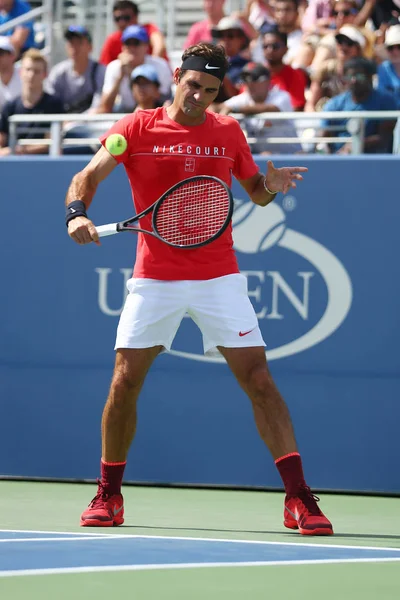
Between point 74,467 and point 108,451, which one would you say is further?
point 74,467

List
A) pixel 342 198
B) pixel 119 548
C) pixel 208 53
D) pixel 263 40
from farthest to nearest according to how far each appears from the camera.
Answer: pixel 263 40 < pixel 342 198 < pixel 208 53 < pixel 119 548

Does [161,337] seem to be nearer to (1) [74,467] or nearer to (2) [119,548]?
(2) [119,548]

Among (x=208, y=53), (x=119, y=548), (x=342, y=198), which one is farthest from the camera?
(x=342, y=198)

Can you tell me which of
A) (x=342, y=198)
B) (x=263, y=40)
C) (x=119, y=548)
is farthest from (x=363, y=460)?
(x=263, y=40)

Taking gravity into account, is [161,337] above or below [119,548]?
above

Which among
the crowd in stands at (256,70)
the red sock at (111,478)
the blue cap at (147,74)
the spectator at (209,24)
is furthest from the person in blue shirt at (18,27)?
the red sock at (111,478)

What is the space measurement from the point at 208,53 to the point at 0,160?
7.23 ft

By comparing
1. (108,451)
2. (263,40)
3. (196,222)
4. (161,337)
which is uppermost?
(263,40)

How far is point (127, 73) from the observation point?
9844 millimetres

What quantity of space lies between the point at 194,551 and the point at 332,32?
24.2 feet

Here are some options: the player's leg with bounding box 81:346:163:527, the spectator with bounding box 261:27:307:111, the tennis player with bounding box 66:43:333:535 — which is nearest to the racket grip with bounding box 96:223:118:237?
the tennis player with bounding box 66:43:333:535

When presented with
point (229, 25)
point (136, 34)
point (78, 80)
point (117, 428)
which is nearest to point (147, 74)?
point (136, 34)

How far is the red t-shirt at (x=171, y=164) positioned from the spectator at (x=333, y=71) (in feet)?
13.0

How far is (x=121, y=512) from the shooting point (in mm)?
5523
